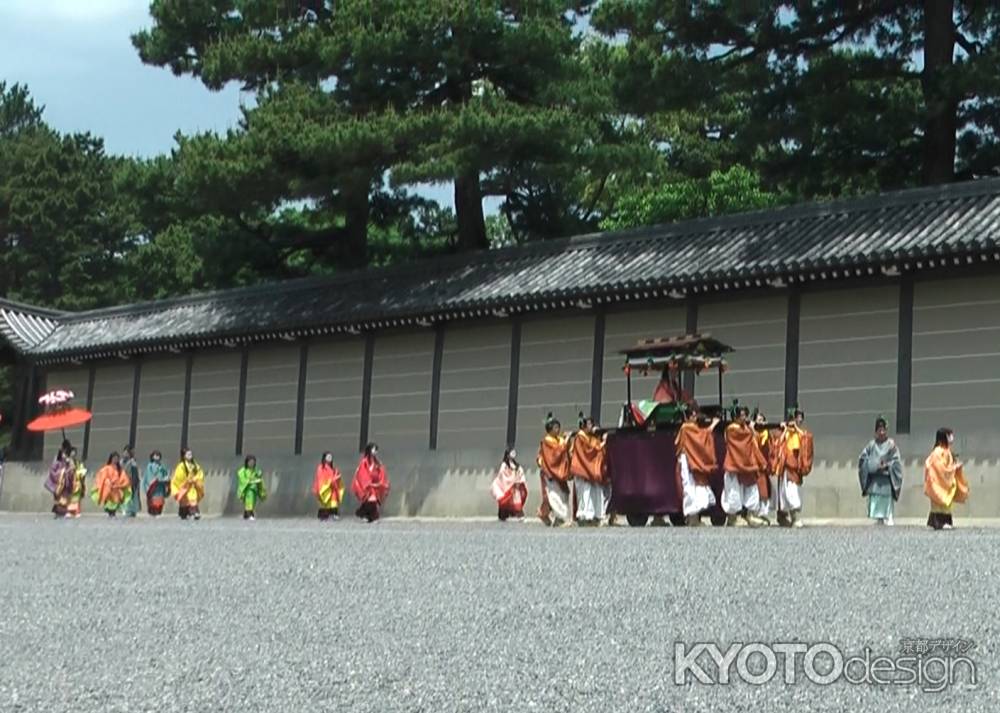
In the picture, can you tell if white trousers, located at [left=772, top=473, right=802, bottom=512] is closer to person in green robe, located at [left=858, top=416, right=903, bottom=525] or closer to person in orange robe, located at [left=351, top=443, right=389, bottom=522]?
person in green robe, located at [left=858, top=416, right=903, bottom=525]

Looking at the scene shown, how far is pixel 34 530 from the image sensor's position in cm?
1856

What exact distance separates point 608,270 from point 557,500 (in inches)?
174

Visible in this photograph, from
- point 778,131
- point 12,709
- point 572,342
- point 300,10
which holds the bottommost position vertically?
point 12,709

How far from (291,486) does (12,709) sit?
19.9 m

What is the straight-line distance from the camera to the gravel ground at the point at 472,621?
5945 millimetres

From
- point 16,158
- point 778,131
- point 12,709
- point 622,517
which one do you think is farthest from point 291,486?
point 16,158

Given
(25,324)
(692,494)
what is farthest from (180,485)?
(692,494)

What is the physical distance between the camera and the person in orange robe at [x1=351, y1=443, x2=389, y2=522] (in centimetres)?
2284

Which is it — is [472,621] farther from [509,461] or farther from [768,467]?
[509,461]

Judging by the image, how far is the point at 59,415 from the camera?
96.4 feet

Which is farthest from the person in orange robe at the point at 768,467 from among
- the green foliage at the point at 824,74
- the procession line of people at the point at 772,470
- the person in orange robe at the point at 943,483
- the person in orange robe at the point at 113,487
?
the person in orange robe at the point at 113,487

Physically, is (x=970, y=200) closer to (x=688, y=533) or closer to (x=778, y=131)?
(x=778, y=131)

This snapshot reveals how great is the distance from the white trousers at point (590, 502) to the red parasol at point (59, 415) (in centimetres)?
1413

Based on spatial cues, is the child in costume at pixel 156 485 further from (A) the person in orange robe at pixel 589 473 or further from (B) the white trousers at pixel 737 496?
(B) the white trousers at pixel 737 496
